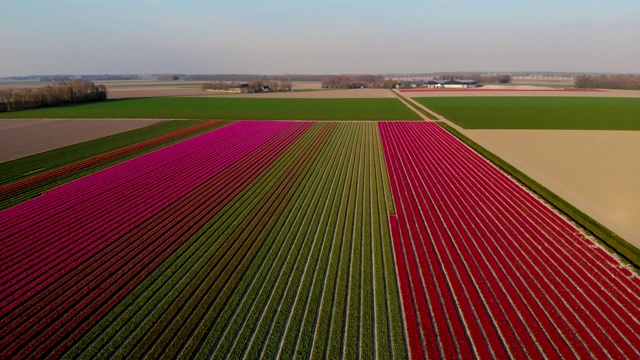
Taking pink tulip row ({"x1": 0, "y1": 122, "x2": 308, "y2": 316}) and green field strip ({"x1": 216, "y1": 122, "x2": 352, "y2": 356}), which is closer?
green field strip ({"x1": 216, "y1": 122, "x2": 352, "y2": 356})

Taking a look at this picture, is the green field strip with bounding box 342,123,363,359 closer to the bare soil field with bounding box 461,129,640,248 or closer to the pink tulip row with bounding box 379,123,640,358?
the pink tulip row with bounding box 379,123,640,358

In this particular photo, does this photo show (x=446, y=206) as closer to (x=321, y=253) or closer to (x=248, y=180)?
(x=321, y=253)

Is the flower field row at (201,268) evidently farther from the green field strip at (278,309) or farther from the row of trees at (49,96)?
the row of trees at (49,96)

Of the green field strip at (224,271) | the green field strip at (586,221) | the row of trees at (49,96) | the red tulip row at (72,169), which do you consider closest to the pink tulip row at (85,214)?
the red tulip row at (72,169)

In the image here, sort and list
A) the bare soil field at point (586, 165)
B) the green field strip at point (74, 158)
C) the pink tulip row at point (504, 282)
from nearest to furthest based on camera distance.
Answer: the pink tulip row at point (504, 282), the bare soil field at point (586, 165), the green field strip at point (74, 158)

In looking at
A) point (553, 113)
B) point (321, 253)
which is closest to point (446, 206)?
point (321, 253)

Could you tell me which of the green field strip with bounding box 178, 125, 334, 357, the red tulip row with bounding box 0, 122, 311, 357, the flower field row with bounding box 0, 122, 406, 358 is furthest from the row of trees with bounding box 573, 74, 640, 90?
the red tulip row with bounding box 0, 122, 311, 357
